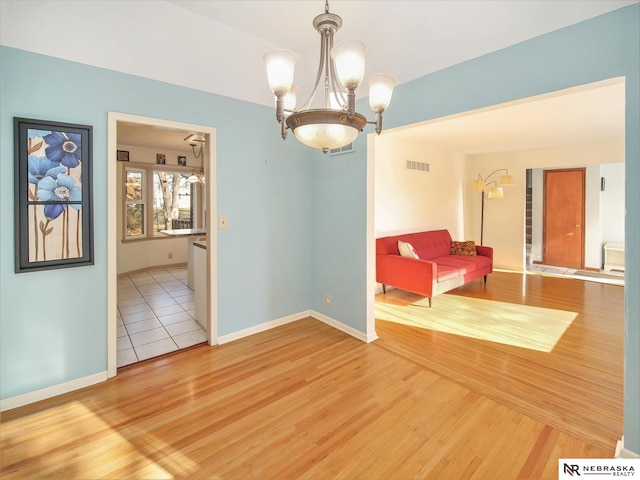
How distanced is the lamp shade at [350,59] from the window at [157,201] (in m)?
6.13

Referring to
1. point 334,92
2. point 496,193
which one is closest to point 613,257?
point 496,193

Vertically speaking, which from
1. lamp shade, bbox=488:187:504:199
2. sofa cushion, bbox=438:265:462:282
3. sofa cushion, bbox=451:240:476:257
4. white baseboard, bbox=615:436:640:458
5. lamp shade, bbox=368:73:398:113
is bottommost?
white baseboard, bbox=615:436:640:458

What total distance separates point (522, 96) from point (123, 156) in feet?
22.2

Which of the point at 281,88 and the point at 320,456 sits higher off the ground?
the point at 281,88

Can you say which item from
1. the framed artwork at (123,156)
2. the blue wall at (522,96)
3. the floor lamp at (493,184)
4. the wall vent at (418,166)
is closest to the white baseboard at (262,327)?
the blue wall at (522,96)

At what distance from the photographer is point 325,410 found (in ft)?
7.12

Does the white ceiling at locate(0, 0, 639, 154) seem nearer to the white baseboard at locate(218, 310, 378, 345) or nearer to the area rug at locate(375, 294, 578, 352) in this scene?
the white baseboard at locate(218, 310, 378, 345)

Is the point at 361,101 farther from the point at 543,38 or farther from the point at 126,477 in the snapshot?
the point at 126,477

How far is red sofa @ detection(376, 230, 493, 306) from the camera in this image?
4.31 m

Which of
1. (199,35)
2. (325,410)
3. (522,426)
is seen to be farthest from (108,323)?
(522,426)

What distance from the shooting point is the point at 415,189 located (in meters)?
5.77

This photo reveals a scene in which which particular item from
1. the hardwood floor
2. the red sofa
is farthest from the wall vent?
the hardwood floor

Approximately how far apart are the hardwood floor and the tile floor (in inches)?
12.5

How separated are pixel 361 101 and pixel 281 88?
208 cm
